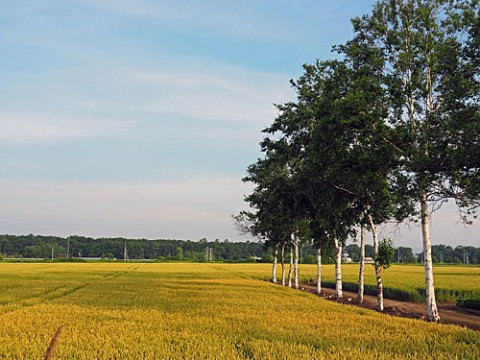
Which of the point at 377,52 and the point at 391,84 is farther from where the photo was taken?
the point at 377,52

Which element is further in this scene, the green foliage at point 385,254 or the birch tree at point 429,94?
the green foliage at point 385,254

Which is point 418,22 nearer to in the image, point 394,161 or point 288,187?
point 394,161

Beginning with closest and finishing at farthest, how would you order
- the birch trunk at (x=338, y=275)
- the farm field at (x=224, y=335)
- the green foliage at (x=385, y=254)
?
1. the farm field at (x=224, y=335)
2. the green foliage at (x=385, y=254)
3. the birch trunk at (x=338, y=275)

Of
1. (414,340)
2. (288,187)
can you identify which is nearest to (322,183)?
(288,187)

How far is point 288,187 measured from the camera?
128ft

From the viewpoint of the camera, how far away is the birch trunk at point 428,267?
79.2 ft

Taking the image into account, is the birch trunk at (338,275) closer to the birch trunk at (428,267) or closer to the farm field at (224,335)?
the birch trunk at (428,267)

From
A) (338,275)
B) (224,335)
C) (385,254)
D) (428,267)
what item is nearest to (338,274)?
(338,275)

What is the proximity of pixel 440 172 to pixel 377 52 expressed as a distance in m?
7.60

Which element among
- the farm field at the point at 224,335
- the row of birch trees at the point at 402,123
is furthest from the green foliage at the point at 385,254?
the farm field at the point at 224,335

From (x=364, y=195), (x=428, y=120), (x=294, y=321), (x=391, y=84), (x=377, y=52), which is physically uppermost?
(x=377, y=52)

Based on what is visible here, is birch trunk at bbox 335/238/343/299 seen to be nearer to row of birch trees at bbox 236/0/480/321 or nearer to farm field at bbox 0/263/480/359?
row of birch trees at bbox 236/0/480/321

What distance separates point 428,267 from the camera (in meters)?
24.3

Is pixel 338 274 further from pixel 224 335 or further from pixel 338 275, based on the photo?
pixel 224 335
